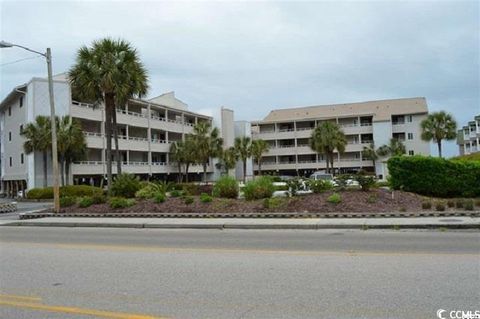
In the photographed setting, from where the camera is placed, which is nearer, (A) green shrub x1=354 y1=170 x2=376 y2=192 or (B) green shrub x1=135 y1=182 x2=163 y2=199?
(A) green shrub x1=354 y1=170 x2=376 y2=192

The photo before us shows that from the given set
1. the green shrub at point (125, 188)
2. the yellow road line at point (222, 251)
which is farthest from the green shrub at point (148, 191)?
the yellow road line at point (222, 251)

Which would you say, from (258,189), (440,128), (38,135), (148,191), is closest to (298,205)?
(258,189)

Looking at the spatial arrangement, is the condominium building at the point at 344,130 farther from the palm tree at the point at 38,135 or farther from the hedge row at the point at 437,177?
Answer: the hedge row at the point at 437,177

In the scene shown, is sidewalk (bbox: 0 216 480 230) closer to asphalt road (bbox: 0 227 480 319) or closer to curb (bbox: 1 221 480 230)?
curb (bbox: 1 221 480 230)

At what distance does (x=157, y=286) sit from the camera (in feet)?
24.8

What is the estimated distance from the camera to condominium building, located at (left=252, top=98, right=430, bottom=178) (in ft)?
269

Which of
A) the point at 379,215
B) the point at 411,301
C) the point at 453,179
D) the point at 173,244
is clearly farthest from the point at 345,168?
the point at 411,301

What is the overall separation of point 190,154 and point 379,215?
4840 centimetres

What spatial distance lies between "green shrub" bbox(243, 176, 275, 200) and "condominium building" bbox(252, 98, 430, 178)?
59074mm

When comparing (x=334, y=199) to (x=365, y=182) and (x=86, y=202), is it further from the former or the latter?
(x=86, y=202)

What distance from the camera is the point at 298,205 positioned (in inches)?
771

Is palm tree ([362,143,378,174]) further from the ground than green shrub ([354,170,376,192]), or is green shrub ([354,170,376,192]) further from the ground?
palm tree ([362,143,378,174])

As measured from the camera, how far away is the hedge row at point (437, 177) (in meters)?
23.2

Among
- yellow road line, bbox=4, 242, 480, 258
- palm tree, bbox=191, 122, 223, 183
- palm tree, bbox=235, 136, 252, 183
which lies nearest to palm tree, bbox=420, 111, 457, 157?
palm tree, bbox=235, 136, 252, 183
